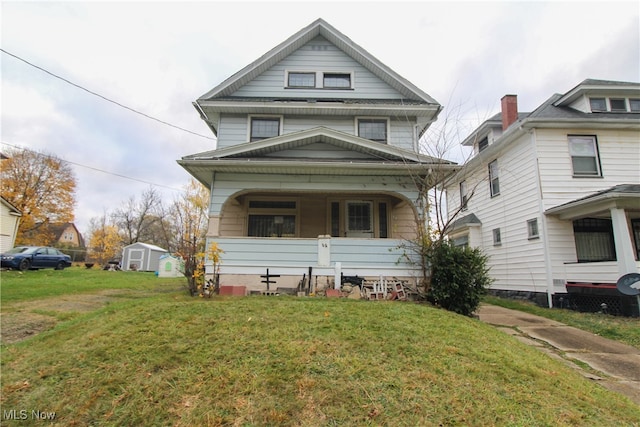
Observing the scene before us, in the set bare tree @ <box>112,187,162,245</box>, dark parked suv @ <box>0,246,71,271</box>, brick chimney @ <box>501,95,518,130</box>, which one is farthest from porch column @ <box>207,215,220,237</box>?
bare tree @ <box>112,187,162,245</box>

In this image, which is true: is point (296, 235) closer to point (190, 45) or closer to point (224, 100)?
point (224, 100)

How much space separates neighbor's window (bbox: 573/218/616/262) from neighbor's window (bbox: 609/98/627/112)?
4540 millimetres

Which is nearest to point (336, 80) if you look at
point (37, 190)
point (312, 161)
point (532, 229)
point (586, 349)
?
point (312, 161)

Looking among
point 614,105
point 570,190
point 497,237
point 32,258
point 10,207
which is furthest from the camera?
point 10,207

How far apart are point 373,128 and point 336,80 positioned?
262 cm

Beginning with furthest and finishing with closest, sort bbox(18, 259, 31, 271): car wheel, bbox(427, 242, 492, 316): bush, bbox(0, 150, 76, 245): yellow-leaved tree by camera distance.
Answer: bbox(0, 150, 76, 245): yellow-leaved tree → bbox(18, 259, 31, 271): car wheel → bbox(427, 242, 492, 316): bush

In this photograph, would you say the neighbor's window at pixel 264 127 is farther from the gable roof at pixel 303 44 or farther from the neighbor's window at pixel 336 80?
the neighbor's window at pixel 336 80

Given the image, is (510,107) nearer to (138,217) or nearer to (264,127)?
(264,127)

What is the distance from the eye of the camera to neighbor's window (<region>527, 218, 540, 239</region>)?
10754 millimetres

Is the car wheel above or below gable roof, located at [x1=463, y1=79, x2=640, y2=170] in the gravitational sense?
below

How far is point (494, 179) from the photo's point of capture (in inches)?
531

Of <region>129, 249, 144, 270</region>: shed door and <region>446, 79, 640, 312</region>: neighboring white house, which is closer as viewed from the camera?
<region>446, 79, 640, 312</region>: neighboring white house

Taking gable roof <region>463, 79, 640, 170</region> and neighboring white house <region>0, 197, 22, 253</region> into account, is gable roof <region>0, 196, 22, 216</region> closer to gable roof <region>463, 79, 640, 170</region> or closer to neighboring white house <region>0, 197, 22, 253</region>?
neighboring white house <region>0, 197, 22, 253</region>

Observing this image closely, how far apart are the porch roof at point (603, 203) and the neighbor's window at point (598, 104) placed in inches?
166
